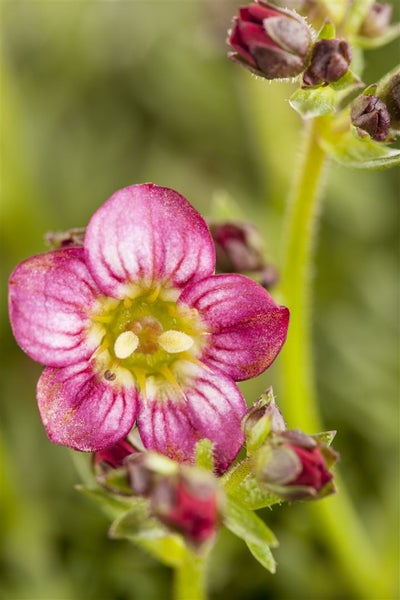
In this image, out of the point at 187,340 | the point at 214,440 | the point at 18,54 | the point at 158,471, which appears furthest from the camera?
the point at 18,54

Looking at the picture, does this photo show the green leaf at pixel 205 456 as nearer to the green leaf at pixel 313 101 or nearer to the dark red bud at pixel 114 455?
the dark red bud at pixel 114 455

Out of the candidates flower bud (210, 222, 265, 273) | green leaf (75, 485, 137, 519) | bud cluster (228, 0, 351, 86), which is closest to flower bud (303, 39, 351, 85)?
bud cluster (228, 0, 351, 86)

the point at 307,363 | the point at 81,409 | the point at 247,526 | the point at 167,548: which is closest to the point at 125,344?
the point at 81,409

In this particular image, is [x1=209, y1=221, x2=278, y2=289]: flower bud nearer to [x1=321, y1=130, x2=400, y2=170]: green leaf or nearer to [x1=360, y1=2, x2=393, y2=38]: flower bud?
[x1=321, y1=130, x2=400, y2=170]: green leaf

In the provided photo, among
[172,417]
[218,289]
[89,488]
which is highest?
[218,289]

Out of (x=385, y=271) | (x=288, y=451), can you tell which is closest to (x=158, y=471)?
(x=288, y=451)

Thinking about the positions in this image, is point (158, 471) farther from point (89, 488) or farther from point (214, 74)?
point (214, 74)
